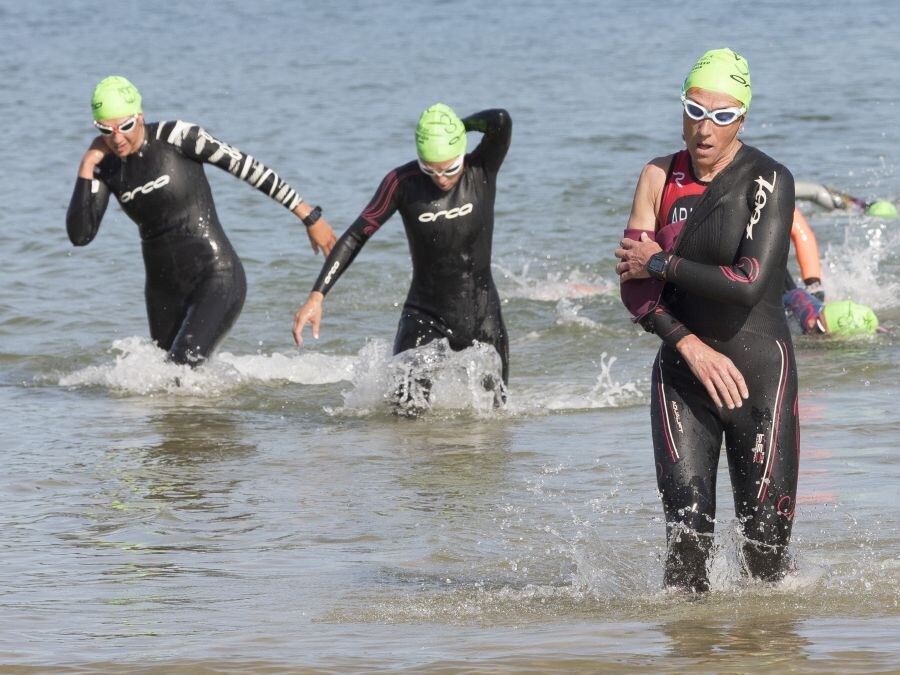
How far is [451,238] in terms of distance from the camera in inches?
326

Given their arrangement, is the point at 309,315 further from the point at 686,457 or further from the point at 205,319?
the point at 686,457

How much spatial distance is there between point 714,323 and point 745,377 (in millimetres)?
195

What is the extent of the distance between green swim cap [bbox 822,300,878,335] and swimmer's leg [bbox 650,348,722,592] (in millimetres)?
5775

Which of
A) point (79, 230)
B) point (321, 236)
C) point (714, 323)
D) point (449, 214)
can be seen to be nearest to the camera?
point (714, 323)

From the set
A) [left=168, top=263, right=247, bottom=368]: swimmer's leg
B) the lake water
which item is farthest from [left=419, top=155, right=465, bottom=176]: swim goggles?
[left=168, top=263, right=247, bottom=368]: swimmer's leg

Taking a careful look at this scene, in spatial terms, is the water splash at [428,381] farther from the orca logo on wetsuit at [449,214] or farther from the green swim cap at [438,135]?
the green swim cap at [438,135]

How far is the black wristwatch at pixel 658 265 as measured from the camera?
477 centimetres

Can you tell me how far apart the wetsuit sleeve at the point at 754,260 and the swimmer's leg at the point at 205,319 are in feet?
15.7

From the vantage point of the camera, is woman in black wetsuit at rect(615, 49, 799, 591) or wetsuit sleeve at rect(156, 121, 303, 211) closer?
woman in black wetsuit at rect(615, 49, 799, 591)

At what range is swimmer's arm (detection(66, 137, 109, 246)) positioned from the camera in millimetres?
9078

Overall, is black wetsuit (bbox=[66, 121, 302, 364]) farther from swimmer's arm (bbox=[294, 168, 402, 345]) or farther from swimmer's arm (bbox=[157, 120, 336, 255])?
swimmer's arm (bbox=[294, 168, 402, 345])

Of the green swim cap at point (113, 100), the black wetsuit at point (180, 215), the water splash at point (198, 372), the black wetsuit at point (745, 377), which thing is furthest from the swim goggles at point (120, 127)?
the black wetsuit at point (745, 377)

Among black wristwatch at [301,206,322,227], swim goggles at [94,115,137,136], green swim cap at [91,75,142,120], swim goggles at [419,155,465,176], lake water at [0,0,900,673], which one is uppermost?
green swim cap at [91,75,142,120]

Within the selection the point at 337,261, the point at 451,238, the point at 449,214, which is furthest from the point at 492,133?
the point at 337,261
